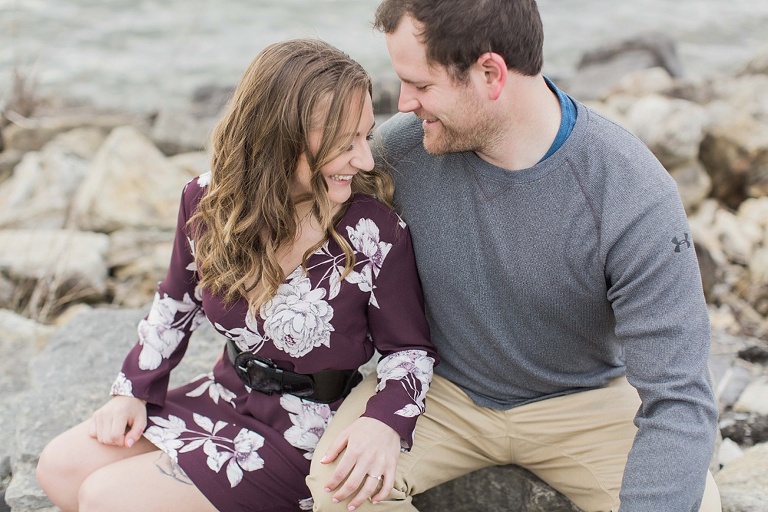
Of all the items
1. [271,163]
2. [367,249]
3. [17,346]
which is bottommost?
[17,346]

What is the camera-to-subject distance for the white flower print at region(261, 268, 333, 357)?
248 centimetres

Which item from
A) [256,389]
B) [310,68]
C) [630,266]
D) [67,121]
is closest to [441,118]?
[310,68]

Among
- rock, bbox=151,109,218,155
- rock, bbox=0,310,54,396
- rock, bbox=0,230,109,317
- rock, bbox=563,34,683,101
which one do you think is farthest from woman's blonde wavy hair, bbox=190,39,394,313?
rock, bbox=563,34,683,101

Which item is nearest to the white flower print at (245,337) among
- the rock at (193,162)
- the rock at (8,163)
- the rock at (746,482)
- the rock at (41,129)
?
the rock at (746,482)

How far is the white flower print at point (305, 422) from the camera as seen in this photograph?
8.43 feet

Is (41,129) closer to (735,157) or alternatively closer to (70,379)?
(70,379)

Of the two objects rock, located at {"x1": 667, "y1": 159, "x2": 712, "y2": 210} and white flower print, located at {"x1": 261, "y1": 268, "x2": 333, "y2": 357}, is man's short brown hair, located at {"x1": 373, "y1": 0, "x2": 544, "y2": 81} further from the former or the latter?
rock, located at {"x1": 667, "y1": 159, "x2": 712, "y2": 210}

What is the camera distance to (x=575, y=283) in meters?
2.43

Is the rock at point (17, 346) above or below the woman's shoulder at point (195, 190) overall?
below

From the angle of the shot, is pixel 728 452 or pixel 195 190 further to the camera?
pixel 728 452

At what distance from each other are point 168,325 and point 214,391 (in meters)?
0.24

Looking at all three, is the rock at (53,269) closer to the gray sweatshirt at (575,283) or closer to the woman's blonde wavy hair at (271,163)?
the woman's blonde wavy hair at (271,163)

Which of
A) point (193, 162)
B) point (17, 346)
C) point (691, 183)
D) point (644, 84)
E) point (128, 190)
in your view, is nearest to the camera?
point (17, 346)

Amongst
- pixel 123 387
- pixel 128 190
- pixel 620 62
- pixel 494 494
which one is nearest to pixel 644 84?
pixel 620 62
